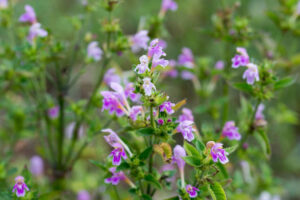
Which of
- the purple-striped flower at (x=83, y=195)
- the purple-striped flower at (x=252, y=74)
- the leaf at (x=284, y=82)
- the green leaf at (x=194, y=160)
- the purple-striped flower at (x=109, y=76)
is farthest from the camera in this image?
the purple-striped flower at (x=83, y=195)

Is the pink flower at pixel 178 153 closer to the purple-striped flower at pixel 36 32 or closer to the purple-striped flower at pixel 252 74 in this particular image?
the purple-striped flower at pixel 252 74

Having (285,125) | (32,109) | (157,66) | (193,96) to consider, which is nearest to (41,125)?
(32,109)

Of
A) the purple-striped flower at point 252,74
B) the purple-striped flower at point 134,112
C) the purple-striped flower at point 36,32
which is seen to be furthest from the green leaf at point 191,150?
the purple-striped flower at point 36,32

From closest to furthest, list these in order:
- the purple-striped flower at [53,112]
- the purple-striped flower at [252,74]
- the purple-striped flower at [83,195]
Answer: the purple-striped flower at [252,74] < the purple-striped flower at [53,112] < the purple-striped flower at [83,195]

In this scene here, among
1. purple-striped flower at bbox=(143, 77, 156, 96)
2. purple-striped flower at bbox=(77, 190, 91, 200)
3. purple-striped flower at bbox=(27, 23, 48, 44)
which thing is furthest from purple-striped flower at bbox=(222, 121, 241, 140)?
purple-striped flower at bbox=(77, 190, 91, 200)

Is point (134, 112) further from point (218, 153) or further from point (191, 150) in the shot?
point (218, 153)
